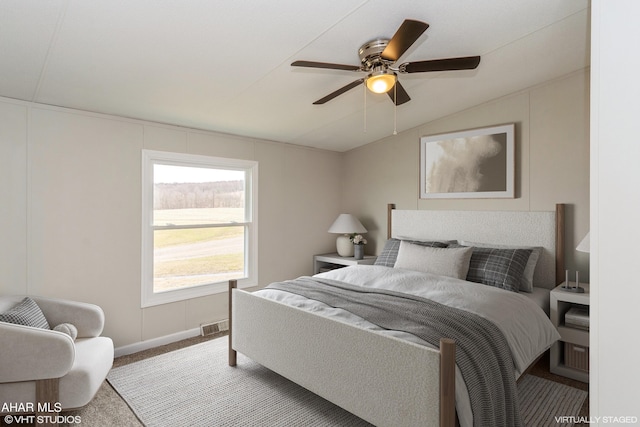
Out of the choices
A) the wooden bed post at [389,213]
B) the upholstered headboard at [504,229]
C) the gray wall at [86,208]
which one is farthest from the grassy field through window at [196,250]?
the upholstered headboard at [504,229]

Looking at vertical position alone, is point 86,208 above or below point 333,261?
above

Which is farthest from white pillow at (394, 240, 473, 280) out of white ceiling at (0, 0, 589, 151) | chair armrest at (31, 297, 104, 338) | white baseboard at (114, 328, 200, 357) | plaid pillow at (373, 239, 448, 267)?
chair armrest at (31, 297, 104, 338)

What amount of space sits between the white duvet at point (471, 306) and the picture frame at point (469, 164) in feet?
4.11

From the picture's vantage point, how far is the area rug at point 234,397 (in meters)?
2.32

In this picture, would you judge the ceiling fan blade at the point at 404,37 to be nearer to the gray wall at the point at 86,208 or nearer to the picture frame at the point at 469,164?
the picture frame at the point at 469,164

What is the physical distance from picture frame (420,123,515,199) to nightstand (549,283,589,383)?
1.14 m

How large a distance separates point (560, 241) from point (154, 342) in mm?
3889

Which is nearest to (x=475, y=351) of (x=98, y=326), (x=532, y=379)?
(x=532, y=379)

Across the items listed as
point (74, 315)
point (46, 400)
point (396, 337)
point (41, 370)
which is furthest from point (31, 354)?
point (396, 337)

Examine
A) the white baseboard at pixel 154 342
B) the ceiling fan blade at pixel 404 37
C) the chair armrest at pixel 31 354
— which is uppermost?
the ceiling fan blade at pixel 404 37

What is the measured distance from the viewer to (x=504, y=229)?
368 centimetres

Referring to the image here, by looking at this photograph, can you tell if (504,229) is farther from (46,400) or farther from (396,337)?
(46,400)

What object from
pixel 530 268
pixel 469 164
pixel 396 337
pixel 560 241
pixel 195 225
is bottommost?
pixel 396 337

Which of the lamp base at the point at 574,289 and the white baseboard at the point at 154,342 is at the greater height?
the lamp base at the point at 574,289
